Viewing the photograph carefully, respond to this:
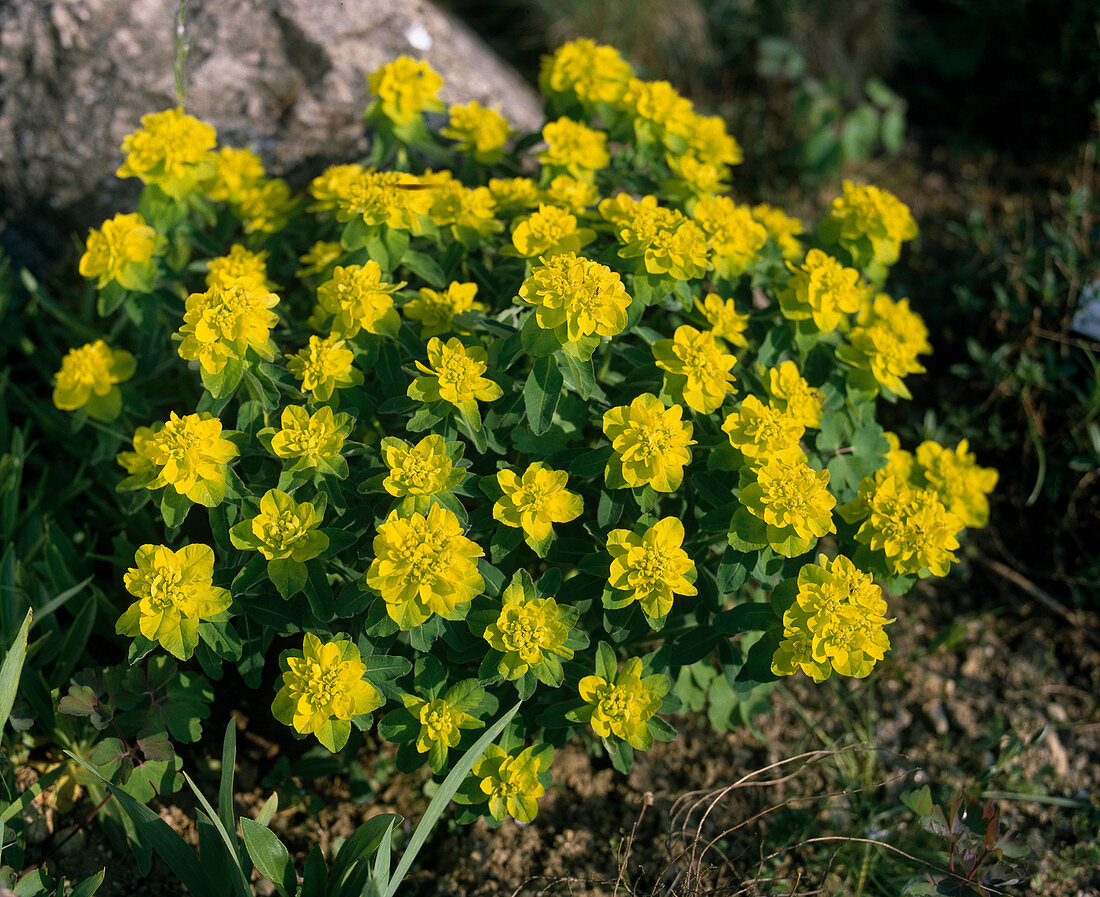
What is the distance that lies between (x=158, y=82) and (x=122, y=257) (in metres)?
1.26

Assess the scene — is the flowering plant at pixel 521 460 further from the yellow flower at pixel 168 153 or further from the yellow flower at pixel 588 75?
the yellow flower at pixel 588 75

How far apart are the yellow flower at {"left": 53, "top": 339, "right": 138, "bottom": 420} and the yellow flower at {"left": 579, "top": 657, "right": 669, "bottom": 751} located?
1455 millimetres

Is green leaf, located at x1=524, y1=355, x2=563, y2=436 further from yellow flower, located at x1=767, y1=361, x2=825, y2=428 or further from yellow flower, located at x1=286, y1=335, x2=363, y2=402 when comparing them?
yellow flower, located at x1=767, y1=361, x2=825, y2=428

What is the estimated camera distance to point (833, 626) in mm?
1824

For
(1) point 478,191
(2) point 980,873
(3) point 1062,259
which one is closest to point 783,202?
(3) point 1062,259

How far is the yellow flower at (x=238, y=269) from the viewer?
7.16 feet

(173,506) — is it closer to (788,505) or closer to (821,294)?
(788,505)

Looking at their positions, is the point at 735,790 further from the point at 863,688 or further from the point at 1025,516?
the point at 1025,516

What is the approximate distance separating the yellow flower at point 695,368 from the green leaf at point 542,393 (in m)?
0.25

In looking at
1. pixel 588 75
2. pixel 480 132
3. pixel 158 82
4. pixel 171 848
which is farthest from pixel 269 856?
pixel 158 82

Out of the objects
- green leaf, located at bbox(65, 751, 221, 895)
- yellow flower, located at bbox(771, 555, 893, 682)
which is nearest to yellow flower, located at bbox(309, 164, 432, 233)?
yellow flower, located at bbox(771, 555, 893, 682)

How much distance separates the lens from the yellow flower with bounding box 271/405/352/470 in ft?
6.30

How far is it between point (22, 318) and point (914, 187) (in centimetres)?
397

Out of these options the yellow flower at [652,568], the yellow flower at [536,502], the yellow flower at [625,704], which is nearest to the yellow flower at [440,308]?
the yellow flower at [536,502]
